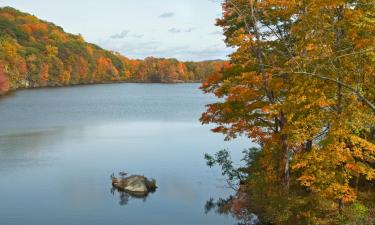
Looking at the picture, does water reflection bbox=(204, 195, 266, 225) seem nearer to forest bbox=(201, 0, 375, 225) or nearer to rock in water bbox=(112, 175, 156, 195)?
forest bbox=(201, 0, 375, 225)

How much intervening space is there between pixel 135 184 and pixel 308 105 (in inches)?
783

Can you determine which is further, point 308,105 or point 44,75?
point 44,75

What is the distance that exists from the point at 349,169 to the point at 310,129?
2.61m

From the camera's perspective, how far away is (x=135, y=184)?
3819 centimetres

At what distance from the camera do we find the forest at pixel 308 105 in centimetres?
2155

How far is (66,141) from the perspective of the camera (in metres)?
60.5

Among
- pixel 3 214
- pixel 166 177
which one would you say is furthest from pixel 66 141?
pixel 3 214

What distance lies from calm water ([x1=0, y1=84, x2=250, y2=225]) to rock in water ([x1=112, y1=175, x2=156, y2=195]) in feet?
2.64

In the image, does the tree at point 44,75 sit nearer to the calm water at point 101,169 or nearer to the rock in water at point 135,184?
the calm water at point 101,169

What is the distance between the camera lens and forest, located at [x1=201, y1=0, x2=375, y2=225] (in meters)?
21.5

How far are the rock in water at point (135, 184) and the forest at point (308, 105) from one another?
8.74 metres

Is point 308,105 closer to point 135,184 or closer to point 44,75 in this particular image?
point 135,184

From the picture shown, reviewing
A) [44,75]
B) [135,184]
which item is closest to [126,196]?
[135,184]

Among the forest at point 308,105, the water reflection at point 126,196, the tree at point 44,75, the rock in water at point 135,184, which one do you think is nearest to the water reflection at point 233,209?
the forest at point 308,105
